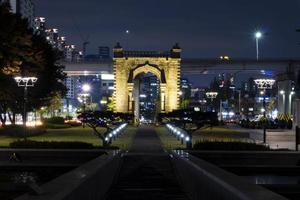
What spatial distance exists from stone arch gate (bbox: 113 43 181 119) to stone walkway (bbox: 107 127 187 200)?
374 feet

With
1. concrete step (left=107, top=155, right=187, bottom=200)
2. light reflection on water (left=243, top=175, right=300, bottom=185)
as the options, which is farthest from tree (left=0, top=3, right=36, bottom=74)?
light reflection on water (left=243, top=175, right=300, bottom=185)

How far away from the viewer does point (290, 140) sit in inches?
2264

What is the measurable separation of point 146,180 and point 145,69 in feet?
410

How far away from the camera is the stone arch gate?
146 m

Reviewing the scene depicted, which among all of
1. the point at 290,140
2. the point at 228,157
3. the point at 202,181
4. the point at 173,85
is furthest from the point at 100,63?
the point at 202,181

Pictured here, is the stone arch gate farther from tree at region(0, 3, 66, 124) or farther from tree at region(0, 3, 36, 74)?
tree at region(0, 3, 36, 74)

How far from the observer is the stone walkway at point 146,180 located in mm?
19809

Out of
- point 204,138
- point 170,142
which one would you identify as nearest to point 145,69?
point 204,138

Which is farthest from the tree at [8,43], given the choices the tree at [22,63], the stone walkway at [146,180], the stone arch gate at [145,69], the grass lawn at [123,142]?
the stone arch gate at [145,69]

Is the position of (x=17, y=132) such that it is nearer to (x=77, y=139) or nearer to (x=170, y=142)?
(x=77, y=139)

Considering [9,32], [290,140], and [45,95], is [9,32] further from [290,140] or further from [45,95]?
[45,95]

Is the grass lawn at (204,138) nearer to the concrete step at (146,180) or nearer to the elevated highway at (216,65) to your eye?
the concrete step at (146,180)

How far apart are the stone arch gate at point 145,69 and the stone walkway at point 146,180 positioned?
114 meters

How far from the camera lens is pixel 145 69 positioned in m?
148
